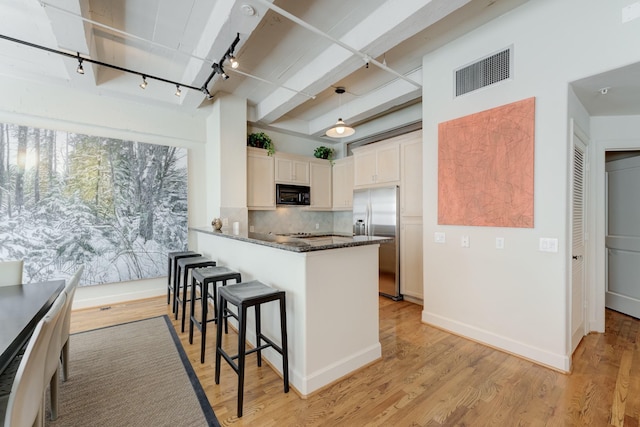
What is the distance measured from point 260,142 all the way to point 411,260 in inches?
130

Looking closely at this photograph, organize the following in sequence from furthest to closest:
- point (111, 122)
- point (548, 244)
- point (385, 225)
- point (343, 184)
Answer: point (343, 184) → point (385, 225) → point (111, 122) → point (548, 244)

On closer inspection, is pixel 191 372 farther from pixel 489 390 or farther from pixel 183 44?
pixel 183 44

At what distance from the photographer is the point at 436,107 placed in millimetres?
3246

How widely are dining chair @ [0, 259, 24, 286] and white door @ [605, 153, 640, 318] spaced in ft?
21.8

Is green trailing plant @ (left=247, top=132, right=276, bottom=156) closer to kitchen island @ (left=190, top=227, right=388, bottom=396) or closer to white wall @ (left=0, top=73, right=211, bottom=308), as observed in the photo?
white wall @ (left=0, top=73, right=211, bottom=308)

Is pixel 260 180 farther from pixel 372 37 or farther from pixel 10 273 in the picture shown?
pixel 10 273

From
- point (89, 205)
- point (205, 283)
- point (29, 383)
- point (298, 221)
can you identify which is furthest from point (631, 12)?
point (89, 205)

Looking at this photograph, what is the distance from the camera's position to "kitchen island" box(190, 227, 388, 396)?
2.10 meters

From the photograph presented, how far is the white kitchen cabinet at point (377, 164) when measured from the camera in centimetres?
432

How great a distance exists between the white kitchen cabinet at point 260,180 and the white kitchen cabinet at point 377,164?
5.18 feet

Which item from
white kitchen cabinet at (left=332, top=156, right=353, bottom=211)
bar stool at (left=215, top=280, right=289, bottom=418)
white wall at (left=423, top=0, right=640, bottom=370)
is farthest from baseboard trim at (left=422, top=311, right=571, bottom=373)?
white kitchen cabinet at (left=332, top=156, right=353, bottom=211)

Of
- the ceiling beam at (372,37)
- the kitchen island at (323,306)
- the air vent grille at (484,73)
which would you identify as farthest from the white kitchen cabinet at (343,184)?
the kitchen island at (323,306)

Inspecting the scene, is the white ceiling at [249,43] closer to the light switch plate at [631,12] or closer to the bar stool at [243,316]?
the light switch plate at [631,12]

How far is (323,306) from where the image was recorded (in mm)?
2182
